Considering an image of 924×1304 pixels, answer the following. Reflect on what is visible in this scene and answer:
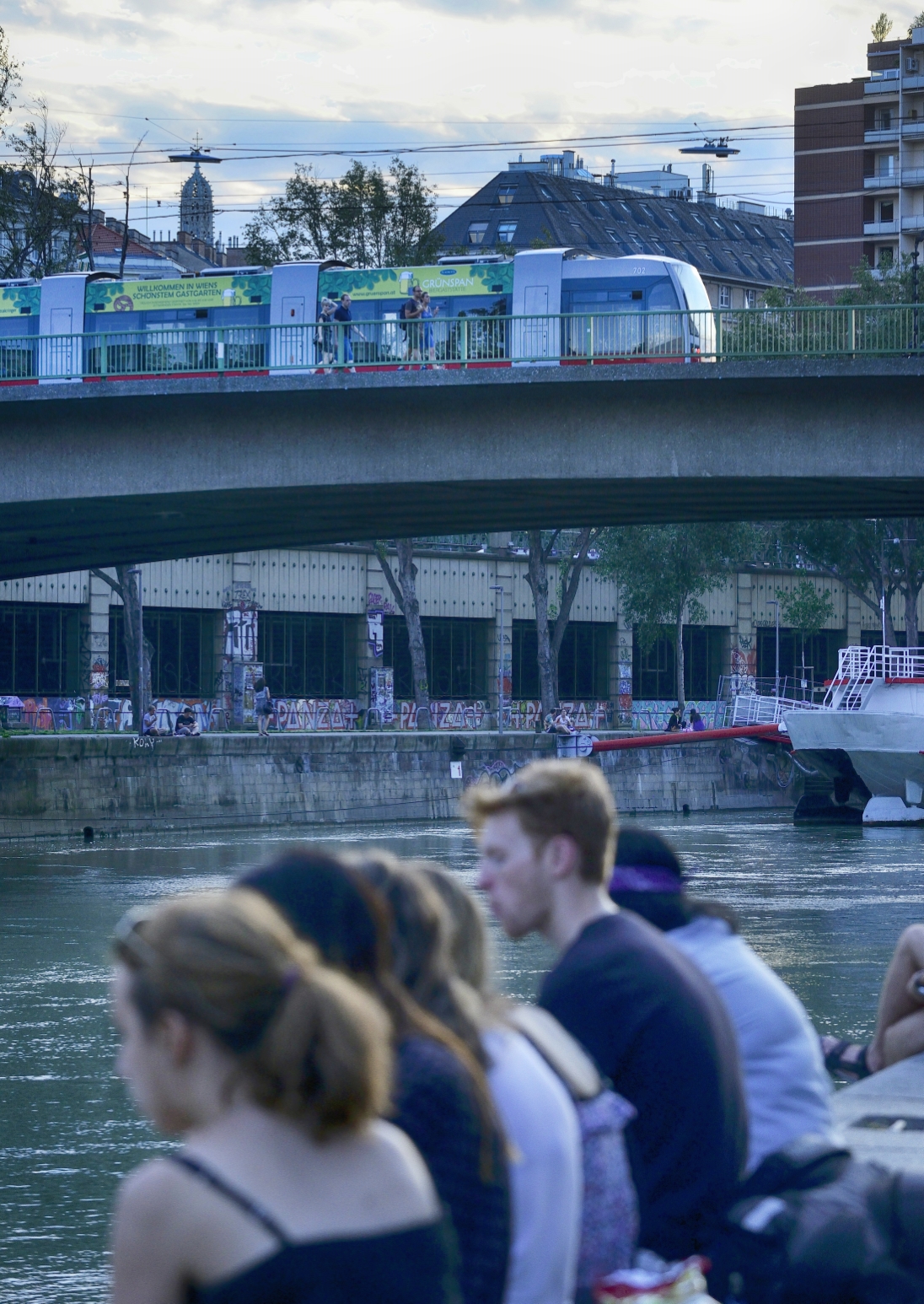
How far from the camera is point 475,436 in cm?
2597

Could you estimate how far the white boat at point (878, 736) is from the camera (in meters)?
43.7

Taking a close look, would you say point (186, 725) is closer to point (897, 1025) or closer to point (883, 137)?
point (897, 1025)

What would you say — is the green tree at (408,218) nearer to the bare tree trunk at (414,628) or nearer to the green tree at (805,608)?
the bare tree trunk at (414,628)

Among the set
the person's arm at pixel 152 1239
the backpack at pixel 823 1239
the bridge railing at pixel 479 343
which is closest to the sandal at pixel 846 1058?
the backpack at pixel 823 1239

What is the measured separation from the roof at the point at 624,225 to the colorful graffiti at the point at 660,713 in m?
31.0

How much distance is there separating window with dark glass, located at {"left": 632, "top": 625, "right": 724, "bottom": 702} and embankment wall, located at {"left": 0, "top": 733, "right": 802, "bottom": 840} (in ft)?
54.1

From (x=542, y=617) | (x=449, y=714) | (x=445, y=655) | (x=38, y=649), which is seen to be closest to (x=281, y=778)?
(x=542, y=617)

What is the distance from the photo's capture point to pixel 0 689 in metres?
51.2

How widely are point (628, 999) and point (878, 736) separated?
41117 mm

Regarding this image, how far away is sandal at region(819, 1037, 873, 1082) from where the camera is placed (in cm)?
639

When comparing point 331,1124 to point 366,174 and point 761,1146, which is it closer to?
point 761,1146

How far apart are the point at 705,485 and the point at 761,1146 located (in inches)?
901

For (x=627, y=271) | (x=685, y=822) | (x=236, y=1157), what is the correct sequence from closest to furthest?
(x=236, y=1157) < (x=627, y=271) < (x=685, y=822)

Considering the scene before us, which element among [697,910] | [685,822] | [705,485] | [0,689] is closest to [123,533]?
[705,485]
